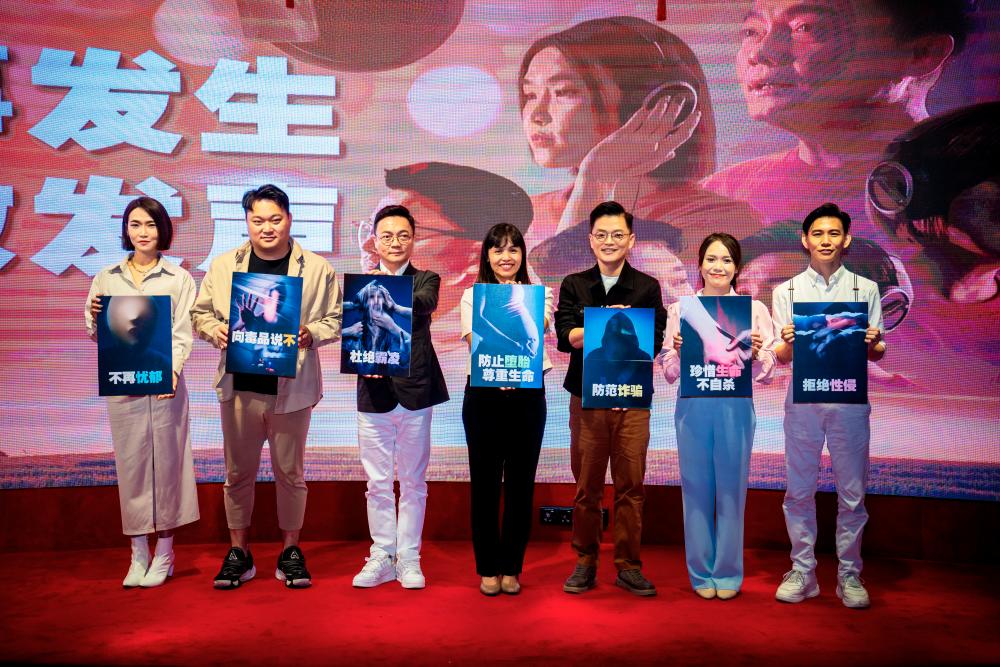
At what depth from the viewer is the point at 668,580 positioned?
12.3ft

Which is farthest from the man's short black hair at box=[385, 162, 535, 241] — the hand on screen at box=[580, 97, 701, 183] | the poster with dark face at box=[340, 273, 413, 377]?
the poster with dark face at box=[340, 273, 413, 377]

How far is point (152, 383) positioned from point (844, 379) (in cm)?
294

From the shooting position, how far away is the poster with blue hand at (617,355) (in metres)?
3.31

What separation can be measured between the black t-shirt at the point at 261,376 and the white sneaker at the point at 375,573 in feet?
2.85

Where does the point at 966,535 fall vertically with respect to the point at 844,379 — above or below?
below

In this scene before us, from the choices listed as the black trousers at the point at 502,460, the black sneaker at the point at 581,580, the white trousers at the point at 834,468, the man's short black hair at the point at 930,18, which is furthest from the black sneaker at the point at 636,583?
the man's short black hair at the point at 930,18

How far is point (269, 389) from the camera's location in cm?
354

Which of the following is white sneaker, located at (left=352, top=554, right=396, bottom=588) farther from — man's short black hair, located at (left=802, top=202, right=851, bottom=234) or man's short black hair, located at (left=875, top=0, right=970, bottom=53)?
man's short black hair, located at (left=875, top=0, right=970, bottom=53)

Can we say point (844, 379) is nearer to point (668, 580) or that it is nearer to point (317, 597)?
point (668, 580)

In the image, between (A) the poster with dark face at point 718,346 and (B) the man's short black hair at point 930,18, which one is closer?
(A) the poster with dark face at point 718,346

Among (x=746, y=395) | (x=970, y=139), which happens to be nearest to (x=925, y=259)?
(x=970, y=139)

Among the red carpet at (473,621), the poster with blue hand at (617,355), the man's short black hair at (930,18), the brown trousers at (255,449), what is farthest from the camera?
the man's short black hair at (930,18)

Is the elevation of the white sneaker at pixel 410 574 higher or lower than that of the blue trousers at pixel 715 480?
lower

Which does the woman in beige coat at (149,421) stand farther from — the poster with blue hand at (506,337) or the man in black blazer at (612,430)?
the man in black blazer at (612,430)
